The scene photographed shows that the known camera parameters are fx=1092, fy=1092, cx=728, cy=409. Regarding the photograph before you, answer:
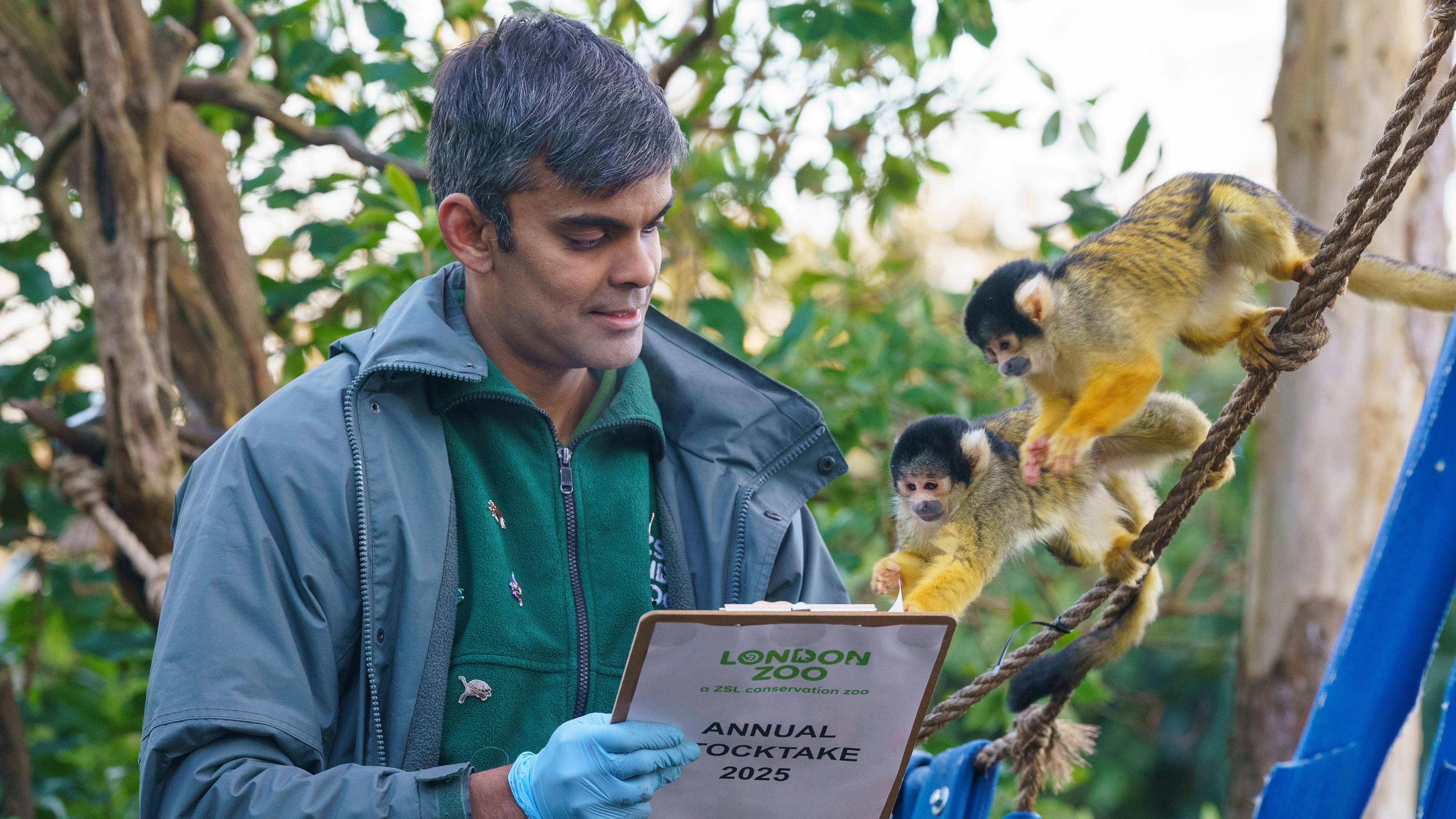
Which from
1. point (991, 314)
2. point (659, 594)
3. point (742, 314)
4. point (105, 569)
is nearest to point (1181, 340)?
point (991, 314)

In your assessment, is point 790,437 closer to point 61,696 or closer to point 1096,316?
point 1096,316

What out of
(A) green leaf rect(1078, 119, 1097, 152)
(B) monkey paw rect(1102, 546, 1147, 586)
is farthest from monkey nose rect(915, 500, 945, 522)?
(A) green leaf rect(1078, 119, 1097, 152)

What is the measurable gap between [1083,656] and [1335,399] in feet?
6.01

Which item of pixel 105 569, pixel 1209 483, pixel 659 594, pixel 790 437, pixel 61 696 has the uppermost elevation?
pixel 1209 483

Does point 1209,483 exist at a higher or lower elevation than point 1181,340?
lower

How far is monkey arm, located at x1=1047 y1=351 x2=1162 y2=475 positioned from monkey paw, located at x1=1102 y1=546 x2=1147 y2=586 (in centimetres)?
23

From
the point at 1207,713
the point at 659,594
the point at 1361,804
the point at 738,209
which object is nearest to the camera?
the point at 1361,804

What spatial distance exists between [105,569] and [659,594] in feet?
6.29

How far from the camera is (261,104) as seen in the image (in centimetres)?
228

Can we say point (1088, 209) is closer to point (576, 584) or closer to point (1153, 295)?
point (1153, 295)

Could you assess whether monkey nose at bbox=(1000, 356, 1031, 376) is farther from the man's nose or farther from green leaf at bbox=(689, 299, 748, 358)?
green leaf at bbox=(689, 299, 748, 358)

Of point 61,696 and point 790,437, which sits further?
point 61,696

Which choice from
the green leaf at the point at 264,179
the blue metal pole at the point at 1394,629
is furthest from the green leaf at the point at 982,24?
the green leaf at the point at 264,179

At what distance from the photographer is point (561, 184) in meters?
1.24
